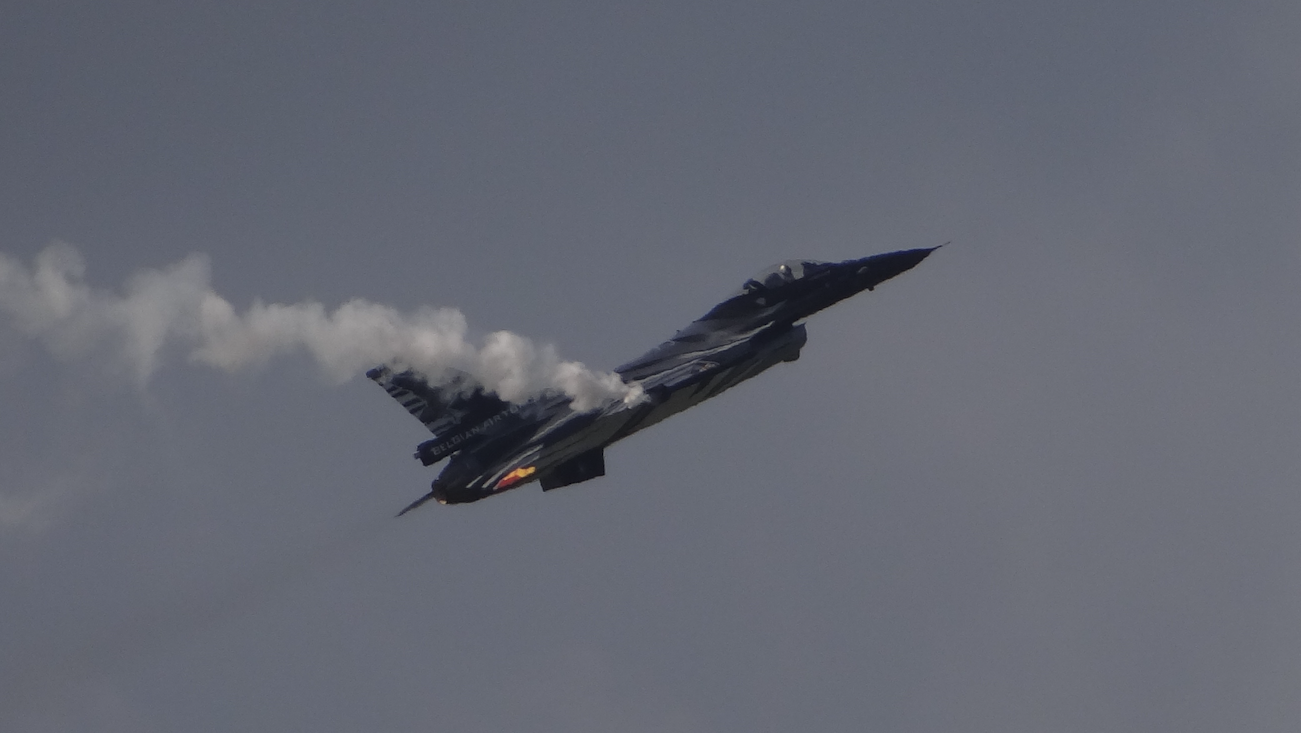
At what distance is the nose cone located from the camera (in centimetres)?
4909

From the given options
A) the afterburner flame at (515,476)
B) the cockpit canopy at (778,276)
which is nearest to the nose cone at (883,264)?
the cockpit canopy at (778,276)

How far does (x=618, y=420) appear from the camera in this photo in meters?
42.8

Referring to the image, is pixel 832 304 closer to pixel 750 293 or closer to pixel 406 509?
pixel 750 293

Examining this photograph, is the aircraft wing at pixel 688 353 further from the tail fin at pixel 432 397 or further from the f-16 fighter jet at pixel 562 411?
the tail fin at pixel 432 397

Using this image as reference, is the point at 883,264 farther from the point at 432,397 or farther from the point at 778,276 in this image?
the point at 432,397

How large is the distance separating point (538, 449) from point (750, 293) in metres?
9.79

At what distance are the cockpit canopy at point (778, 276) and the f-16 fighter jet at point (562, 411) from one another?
0.92m

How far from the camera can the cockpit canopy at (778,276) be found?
48.3 metres

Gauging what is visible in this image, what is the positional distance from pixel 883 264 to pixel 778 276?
11.1ft

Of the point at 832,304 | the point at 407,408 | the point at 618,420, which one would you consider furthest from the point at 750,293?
the point at 407,408

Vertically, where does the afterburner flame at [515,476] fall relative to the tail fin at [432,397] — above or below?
below

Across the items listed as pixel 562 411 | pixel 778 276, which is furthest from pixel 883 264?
pixel 562 411

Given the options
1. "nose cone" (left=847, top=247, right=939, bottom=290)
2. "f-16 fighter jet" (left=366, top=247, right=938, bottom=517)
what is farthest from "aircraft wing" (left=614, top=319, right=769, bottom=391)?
"nose cone" (left=847, top=247, right=939, bottom=290)

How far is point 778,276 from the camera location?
48469 millimetres
